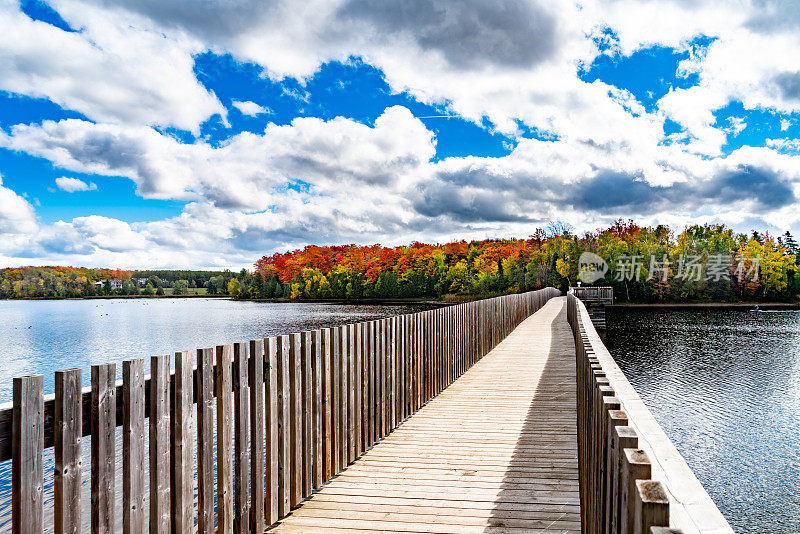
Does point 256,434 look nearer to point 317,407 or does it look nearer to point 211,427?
point 211,427

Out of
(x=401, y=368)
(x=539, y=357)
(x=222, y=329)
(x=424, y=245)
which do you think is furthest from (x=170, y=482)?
(x=424, y=245)

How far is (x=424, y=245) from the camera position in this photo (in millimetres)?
119688

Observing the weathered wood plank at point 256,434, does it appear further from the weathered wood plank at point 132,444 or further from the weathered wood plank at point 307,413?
the weathered wood plank at point 132,444

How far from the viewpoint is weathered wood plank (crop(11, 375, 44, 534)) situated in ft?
6.88

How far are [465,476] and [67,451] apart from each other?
3.20m

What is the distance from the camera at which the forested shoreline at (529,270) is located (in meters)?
78.6

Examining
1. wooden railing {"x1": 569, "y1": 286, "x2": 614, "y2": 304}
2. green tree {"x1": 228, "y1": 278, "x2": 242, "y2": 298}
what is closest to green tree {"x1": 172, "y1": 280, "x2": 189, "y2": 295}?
green tree {"x1": 228, "y1": 278, "x2": 242, "y2": 298}

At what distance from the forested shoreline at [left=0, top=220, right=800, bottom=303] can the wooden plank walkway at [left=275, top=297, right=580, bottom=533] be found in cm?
7569

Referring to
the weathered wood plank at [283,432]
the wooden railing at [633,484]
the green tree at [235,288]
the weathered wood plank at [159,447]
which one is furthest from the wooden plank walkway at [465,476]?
the green tree at [235,288]

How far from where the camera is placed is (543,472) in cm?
459

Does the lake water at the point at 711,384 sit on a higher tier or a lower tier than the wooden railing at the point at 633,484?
lower

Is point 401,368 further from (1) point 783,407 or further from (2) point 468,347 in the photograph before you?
(1) point 783,407

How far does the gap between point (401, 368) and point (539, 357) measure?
6.74 meters

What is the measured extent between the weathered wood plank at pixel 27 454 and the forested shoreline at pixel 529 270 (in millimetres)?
80895
